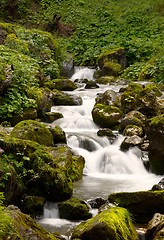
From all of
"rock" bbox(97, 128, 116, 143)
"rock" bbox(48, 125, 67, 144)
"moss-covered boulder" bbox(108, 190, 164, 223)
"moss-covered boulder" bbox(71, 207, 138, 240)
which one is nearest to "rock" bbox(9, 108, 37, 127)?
"rock" bbox(48, 125, 67, 144)

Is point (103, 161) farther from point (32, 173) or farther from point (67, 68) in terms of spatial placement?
point (67, 68)

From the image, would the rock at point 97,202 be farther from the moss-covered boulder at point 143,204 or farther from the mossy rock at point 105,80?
the mossy rock at point 105,80

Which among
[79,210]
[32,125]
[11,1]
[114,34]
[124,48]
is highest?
[11,1]

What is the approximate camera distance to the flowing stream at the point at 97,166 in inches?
293

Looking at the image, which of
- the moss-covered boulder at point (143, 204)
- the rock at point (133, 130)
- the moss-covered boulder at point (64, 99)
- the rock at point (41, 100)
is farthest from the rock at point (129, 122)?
the moss-covered boulder at point (143, 204)

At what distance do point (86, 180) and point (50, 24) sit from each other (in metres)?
18.1

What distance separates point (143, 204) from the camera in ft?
20.8

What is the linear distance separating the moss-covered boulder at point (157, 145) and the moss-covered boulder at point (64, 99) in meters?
4.93

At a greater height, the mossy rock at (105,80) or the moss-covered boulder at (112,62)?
the moss-covered boulder at (112,62)

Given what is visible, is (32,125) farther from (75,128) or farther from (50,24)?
(50,24)

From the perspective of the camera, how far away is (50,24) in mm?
24875

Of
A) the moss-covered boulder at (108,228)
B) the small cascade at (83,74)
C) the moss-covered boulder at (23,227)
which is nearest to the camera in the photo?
the moss-covered boulder at (23,227)

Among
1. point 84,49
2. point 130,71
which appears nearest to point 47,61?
point 130,71

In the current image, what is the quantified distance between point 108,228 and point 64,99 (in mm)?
8740
